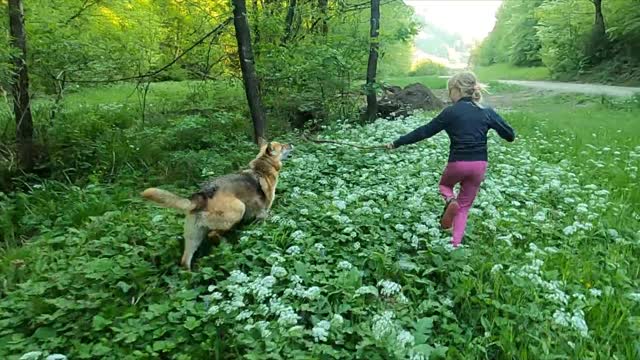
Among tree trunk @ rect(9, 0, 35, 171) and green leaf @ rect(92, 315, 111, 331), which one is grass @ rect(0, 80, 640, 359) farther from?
tree trunk @ rect(9, 0, 35, 171)

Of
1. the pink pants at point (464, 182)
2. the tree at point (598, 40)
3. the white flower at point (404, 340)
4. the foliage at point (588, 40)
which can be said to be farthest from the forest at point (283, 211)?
the tree at point (598, 40)

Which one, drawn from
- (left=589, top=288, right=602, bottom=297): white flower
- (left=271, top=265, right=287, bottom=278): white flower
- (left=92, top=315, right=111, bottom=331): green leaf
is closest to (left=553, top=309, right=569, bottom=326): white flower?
(left=589, top=288, right=602, bottom=297): white flower

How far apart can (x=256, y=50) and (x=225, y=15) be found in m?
1.01

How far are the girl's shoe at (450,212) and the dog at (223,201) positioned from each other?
6.69ft

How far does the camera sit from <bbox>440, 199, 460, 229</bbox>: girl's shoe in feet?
15.3

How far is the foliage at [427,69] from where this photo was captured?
177 feet

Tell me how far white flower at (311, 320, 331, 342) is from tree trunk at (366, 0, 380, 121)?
848cm

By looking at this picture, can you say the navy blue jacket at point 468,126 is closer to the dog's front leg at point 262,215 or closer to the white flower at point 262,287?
the dog's front leg at point 262,215

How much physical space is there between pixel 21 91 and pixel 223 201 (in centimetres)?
569

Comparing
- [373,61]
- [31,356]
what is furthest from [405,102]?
[31,356]

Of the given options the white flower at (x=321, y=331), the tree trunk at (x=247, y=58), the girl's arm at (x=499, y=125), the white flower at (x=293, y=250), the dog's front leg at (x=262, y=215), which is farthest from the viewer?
the tree trunk at (x=247, y=58)

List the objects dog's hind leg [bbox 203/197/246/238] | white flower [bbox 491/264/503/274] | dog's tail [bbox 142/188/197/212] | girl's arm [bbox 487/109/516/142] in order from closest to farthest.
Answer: white flower [bbox 491/264/503/274], dog's tail [bbox 142/188/197/212], dog's hind leg [bbox 203/197/246/238], girl's arm [bbox 487/109/516/142]

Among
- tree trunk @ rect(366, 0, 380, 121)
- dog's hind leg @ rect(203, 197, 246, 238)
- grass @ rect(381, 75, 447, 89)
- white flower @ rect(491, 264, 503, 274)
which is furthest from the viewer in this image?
grass @ rect(381, 75, 447, 89)

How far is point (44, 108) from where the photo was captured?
9383 mm
